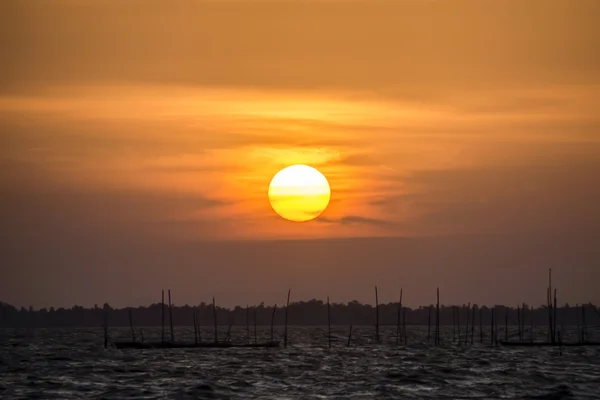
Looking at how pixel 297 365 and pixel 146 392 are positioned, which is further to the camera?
pixel 297 365

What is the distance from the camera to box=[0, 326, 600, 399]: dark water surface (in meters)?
60.8

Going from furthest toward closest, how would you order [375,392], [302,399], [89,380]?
1. [89,380]
2. [375,392]
3. [302,399]

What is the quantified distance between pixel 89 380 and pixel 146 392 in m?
10.3

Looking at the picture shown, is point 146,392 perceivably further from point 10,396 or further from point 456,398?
point 456,398

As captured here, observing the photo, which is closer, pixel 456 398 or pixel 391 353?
pixel 456 398

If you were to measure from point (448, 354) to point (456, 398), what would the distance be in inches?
1831

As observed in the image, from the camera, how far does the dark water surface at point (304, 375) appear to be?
199 feet

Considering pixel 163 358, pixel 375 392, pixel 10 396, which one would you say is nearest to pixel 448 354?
pixel 163 358

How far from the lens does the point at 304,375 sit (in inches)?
2975

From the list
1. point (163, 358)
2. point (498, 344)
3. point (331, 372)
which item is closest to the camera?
point (331, 372)

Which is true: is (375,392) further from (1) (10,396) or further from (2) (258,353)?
→ (2) (258,353)

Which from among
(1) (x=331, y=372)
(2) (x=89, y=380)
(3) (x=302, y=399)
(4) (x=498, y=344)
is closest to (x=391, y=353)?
(4) (x=498, y=344)

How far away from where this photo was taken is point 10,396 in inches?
2299

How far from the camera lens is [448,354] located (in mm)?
104000
